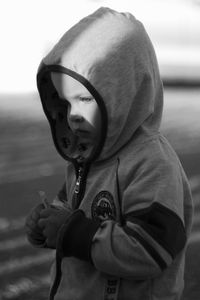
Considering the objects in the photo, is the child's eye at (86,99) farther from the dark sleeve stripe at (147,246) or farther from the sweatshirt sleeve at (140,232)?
the dark sleeve stripe at (147,246)

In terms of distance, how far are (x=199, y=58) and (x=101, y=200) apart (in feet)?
43.1

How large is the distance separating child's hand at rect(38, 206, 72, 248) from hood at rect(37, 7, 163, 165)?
7.6 inches

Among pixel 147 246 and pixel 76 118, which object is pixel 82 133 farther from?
pixel 147 246

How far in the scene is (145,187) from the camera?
1.96 meters

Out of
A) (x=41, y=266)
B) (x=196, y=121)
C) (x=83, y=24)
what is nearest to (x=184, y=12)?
(x=196, y=121)

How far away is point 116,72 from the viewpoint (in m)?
2.05

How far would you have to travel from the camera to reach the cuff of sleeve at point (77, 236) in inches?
77.8

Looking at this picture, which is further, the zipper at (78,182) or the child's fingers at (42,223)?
the zipper at (78,182)

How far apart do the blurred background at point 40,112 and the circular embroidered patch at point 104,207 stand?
162cm

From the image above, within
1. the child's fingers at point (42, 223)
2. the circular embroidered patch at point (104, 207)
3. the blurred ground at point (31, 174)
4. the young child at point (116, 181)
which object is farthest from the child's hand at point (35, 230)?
the blurred ground at point (31, 174)

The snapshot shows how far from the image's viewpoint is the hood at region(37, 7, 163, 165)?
2.06m

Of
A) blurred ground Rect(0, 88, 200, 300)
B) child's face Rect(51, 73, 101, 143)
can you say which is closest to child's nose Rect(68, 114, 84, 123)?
child's face Rect(51, 73, 101, 143)

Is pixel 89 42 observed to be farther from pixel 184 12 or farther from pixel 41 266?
pixel 184 12

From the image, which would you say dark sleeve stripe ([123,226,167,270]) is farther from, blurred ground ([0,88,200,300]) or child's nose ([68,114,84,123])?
blurred ground ([0,88,200,300])
